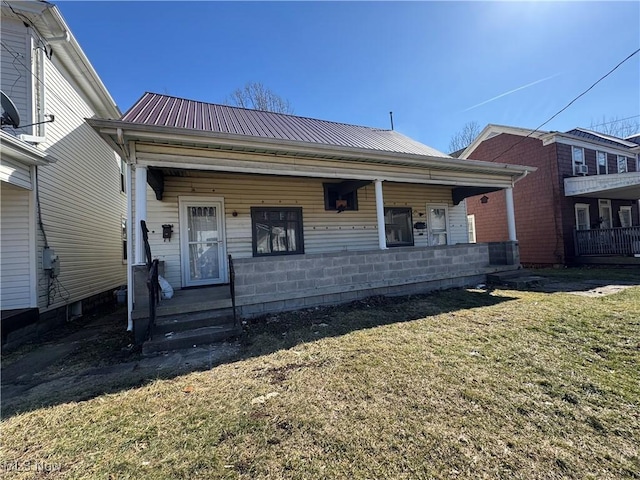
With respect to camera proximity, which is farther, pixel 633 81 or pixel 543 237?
pixel 543 237

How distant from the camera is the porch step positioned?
764cm

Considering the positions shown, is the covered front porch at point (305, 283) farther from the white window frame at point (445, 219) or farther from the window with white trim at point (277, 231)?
the white window frame at point (445, 219)

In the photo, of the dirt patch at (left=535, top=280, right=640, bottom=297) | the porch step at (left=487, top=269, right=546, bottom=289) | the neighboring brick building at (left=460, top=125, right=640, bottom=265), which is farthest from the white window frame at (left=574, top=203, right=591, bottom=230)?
the porch step at (left=487, top=269, right=546, bottom=289)

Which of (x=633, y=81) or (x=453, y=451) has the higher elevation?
(x=633, y=81)

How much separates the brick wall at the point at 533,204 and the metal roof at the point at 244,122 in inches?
316

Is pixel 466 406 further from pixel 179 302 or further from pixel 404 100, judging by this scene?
pixel 404 100

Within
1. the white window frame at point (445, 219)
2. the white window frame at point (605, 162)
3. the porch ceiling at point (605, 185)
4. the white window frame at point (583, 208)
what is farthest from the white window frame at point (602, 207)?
the white window frame at point (445, 219)

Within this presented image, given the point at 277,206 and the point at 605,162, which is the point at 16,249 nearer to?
the point at 277,206

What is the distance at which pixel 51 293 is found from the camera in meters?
5.92

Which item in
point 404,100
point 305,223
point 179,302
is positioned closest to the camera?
point 179,302

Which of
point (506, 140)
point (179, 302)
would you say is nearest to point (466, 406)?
point (179, 302)

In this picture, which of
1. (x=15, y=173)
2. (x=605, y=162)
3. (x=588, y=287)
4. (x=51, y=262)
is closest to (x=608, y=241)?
(x=605, y=162)

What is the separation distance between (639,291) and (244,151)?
8907mm

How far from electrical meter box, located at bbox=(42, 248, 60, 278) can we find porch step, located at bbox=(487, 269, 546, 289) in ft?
33.9
